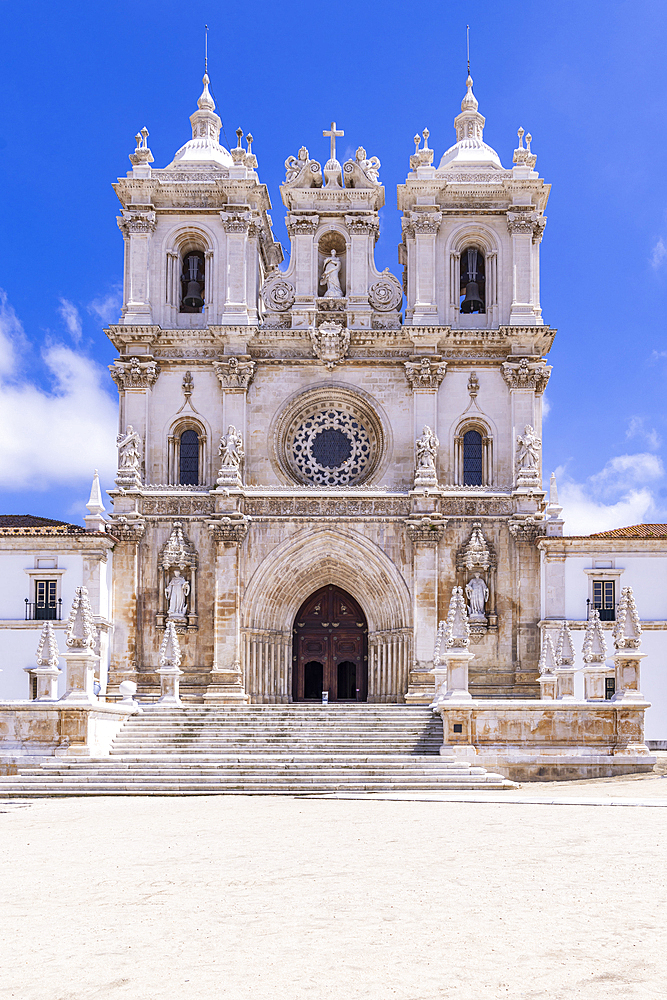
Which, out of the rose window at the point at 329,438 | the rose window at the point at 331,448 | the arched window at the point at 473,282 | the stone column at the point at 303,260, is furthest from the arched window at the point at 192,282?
the arched window at the point at 473,282

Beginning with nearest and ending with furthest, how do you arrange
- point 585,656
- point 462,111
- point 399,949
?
1. point 399,949
2. point 585,656
3. point 462,111

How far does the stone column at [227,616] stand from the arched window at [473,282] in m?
11.4

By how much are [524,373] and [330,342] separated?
261 inches

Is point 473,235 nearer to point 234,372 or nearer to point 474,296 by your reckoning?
point 474,296

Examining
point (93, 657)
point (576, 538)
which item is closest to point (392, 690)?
point (576, 538)

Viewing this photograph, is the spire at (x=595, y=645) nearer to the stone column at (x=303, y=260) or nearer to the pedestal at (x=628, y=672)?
the pedestal at (x=628, y=672)

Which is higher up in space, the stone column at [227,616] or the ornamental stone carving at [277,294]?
the ornamental stone carving at [277,294]

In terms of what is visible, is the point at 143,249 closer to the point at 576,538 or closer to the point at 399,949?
the point at 576,538

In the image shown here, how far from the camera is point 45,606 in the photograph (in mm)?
34531

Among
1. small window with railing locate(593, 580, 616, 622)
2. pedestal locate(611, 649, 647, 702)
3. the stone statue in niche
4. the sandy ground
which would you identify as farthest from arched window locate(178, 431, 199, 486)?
the sandy ground

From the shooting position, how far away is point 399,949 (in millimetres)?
8023

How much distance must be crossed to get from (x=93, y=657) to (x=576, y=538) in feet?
53.4

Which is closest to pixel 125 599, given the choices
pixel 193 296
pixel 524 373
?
pixel 193 296

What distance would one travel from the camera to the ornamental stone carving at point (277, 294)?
3803 centimetres
